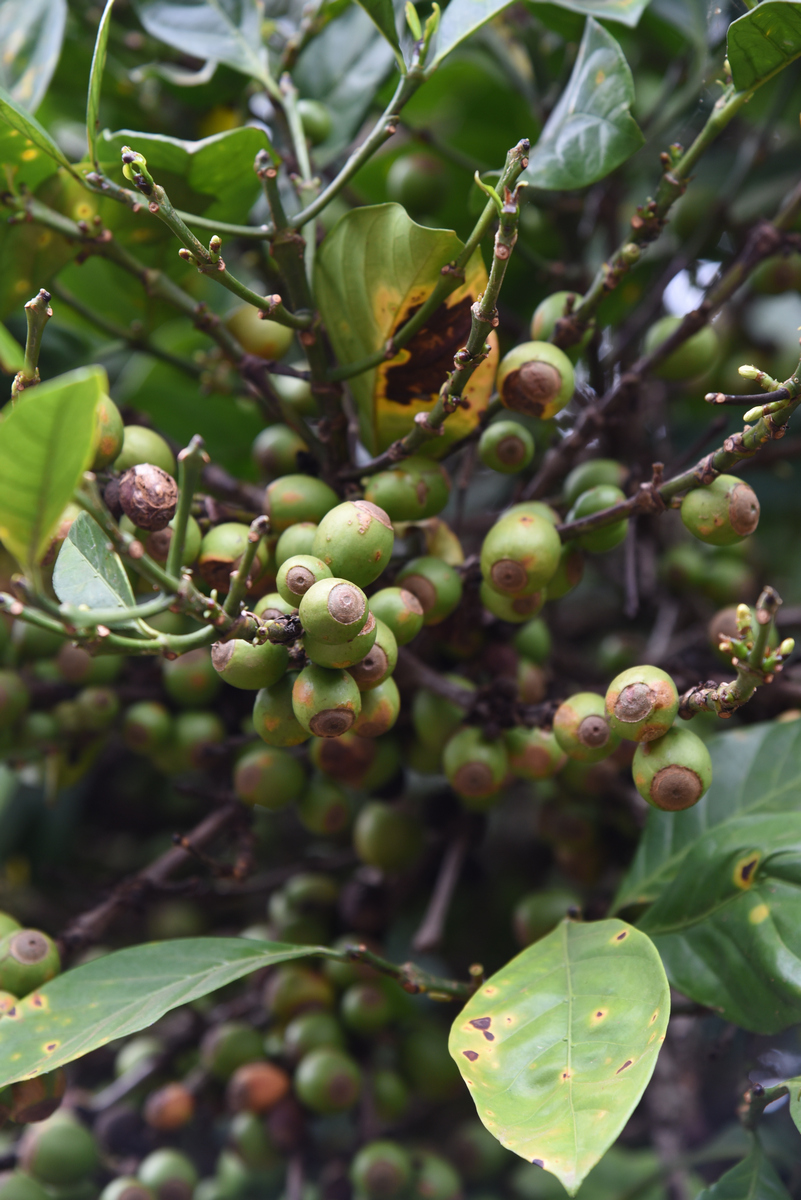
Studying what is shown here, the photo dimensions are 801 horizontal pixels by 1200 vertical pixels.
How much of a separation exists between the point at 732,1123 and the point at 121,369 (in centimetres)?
118

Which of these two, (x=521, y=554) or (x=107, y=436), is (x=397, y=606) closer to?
(x=521, y=554)

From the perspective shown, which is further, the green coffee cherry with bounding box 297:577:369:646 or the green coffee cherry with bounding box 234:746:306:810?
the green coffee cherry with bounding box 234:746:306:810

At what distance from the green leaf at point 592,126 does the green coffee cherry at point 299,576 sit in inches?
15.5

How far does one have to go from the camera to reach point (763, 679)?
1.76 ft

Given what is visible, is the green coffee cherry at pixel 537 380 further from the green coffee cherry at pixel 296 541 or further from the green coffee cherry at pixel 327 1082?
the green coffee cherry at pixel 327 1082

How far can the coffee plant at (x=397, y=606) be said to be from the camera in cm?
59

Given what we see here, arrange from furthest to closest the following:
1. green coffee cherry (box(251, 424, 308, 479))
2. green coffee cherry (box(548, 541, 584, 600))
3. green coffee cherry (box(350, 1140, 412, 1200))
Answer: green coffee cherry (box(350, 1140, 412, 1200)), green coffee cherry (box(251, 424, 308, 479)), green coffee cherry (box(548, 541, 584, 600))

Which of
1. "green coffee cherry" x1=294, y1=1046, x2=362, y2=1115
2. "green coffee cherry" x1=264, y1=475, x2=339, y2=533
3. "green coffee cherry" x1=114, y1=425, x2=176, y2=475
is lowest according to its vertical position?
"green coffee cherry" x1=294, y1=1046, x2=362, y2=1115

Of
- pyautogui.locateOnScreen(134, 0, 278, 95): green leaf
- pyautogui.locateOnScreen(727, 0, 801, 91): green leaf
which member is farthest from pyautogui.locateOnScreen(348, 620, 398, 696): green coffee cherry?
pyautogui.locateOnScreen(134, 0, 278, 95): green leaf

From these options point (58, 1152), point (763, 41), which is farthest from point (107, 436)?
point (58, 1152)

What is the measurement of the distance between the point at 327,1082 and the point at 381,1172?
0.33 feet

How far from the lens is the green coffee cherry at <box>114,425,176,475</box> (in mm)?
705

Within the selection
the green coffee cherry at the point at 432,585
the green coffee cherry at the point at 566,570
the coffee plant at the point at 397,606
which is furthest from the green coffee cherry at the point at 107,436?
the green coffee cherry at the point at 566,570

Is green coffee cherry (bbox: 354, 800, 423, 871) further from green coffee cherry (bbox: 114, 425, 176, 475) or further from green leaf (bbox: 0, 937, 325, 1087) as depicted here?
green coffee cherry (bbox: 114, 425, 176, 475)
